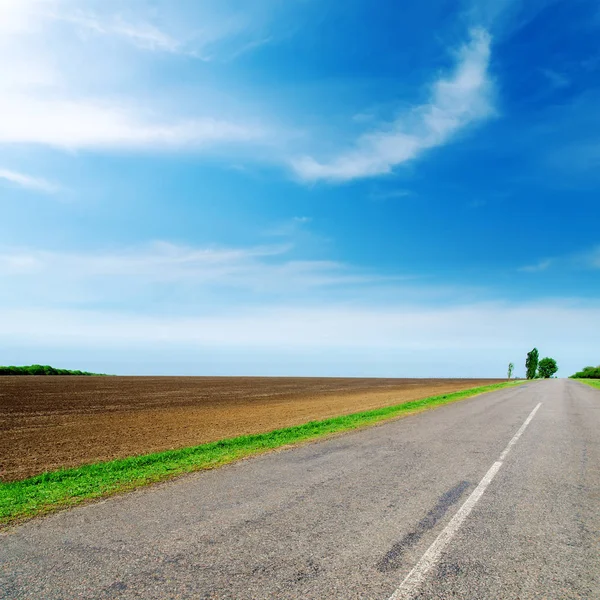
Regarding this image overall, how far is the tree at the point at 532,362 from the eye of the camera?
150 metres

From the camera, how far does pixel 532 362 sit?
495ft

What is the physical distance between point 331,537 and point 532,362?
170m

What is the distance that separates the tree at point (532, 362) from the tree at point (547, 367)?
43.6m

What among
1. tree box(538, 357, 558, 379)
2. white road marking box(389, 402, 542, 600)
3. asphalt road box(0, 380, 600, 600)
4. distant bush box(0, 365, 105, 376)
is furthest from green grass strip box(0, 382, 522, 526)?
tree box(538, 357, 558, 379)

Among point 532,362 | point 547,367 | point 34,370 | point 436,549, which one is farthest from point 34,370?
point 547,367

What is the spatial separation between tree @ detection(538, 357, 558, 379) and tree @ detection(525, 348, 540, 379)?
4364 centimetres

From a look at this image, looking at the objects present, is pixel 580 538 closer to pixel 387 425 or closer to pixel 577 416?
pixel 387 425

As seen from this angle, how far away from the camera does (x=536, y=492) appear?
24.4 ft

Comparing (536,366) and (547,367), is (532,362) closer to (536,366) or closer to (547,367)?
(536,366)

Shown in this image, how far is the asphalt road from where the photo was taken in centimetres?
419

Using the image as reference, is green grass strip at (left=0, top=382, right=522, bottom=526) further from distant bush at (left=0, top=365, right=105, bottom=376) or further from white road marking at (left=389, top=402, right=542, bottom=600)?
distant bush at (left=0, top=365, right=105, bottom=376)

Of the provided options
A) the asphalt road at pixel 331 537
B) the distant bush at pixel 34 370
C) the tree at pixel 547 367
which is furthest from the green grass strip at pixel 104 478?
the tree at pixel 547 367

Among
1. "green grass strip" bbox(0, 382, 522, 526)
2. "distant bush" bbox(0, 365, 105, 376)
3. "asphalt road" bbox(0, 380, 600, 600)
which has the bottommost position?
Answer: "distant bush" bbox(0, 365, 105, 376)

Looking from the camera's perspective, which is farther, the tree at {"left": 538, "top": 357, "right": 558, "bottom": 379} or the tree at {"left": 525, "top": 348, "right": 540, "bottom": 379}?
the tree at {"left": 538, "top": 357, "right": 558, "bottom": 379}
